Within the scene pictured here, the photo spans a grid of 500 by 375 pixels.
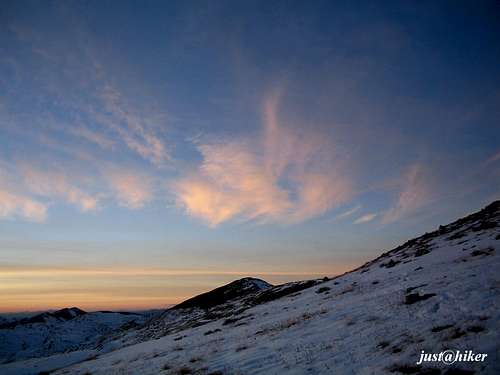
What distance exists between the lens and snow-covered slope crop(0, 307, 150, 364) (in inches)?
3049

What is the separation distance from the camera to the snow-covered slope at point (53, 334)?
3049 inches

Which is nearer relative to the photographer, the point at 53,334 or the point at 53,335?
the point at 53,335

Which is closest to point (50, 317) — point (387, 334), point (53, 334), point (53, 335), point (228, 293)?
point (53, 334)

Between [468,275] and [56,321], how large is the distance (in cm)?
14219

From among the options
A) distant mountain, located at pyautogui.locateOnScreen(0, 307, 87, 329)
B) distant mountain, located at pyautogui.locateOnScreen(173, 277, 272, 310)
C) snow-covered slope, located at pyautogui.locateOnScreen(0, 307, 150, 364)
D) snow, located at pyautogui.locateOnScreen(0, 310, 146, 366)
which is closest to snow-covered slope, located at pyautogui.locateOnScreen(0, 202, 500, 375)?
distant mountain, located at pyautogui.locateOnScreen(173, 277, 272, 310)

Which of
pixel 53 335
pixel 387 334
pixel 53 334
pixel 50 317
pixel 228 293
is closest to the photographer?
pixel 387 334

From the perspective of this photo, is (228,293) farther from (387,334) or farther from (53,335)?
(387,334)

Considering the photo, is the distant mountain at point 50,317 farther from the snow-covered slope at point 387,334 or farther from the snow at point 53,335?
the snow-covered slope at point 387,334

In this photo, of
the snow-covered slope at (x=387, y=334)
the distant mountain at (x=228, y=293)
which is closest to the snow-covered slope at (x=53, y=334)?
the distant mountain at (x=228, y=293)

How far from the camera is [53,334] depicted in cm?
9662

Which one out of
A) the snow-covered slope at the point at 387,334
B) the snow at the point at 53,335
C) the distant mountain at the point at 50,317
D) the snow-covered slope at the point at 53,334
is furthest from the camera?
the distant mountain at the point at 50,317

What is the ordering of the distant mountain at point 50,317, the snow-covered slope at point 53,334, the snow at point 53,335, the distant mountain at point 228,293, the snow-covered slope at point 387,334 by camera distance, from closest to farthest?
the snow-covered slope at point 387,334, the distant mountain at point 228,293, the snow-covered slope at point 53,334, the snow at point 53,335, the distant mountain at point 50,317

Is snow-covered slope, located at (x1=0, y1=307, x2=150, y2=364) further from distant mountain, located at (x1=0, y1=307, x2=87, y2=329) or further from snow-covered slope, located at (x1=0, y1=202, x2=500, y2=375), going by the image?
snow-covered slope, located at (x1=0, y1=202, x2=500, y2=375)

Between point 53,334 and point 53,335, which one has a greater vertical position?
point 53,334
